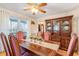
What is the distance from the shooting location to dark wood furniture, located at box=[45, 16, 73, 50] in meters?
1.51

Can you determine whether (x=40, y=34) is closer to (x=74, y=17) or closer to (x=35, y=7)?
(x=35, y=7)

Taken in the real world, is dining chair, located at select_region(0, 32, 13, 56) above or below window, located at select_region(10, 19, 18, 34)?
below

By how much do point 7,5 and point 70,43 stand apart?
1154 mm

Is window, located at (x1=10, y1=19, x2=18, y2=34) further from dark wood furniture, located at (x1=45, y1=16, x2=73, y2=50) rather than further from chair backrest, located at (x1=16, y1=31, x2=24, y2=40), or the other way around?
dark wood furniture, located at (x1=45, y1=16, x2=73, y2=50)

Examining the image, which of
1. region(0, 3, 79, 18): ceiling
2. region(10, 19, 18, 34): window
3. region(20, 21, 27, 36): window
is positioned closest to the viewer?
region(0, 3, 79, 18): ceiling

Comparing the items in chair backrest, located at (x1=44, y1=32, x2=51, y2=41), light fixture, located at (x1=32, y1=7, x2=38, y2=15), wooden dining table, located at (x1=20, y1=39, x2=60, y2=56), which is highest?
light fixture, located at (x1=32, y1=7, x2=38, y2=15)

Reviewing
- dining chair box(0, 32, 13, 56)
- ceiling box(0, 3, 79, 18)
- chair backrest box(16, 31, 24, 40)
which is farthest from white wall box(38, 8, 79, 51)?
dining chair box(0, 32, 13, 56)

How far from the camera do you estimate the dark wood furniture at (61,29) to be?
4.94 ft

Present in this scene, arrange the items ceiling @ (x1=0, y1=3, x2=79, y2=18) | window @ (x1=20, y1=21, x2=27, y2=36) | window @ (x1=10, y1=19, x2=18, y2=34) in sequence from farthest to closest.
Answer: window @ (x1=20, y1=21, x2=27, y2=36)
window @ (x1=10, y1=19, x2=18, y2=34)
ceiling @ (x1=0, y1=3, x2=79, y2=18)

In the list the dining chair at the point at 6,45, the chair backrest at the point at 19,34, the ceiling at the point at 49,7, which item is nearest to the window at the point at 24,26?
the chair backrest at the point at 19,34

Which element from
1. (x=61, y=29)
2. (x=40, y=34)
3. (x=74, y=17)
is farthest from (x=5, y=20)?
(x=74, y=17)

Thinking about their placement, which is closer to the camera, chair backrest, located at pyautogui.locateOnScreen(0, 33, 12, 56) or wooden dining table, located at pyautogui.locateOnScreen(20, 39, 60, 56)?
chair backrest, located at pyautogui.locateOnScreen(0, 33, 12, 56)

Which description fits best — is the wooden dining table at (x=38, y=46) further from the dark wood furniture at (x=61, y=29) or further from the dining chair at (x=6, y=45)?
the dining chair at (x=6, y=45)

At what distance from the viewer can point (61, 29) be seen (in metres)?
1.58
